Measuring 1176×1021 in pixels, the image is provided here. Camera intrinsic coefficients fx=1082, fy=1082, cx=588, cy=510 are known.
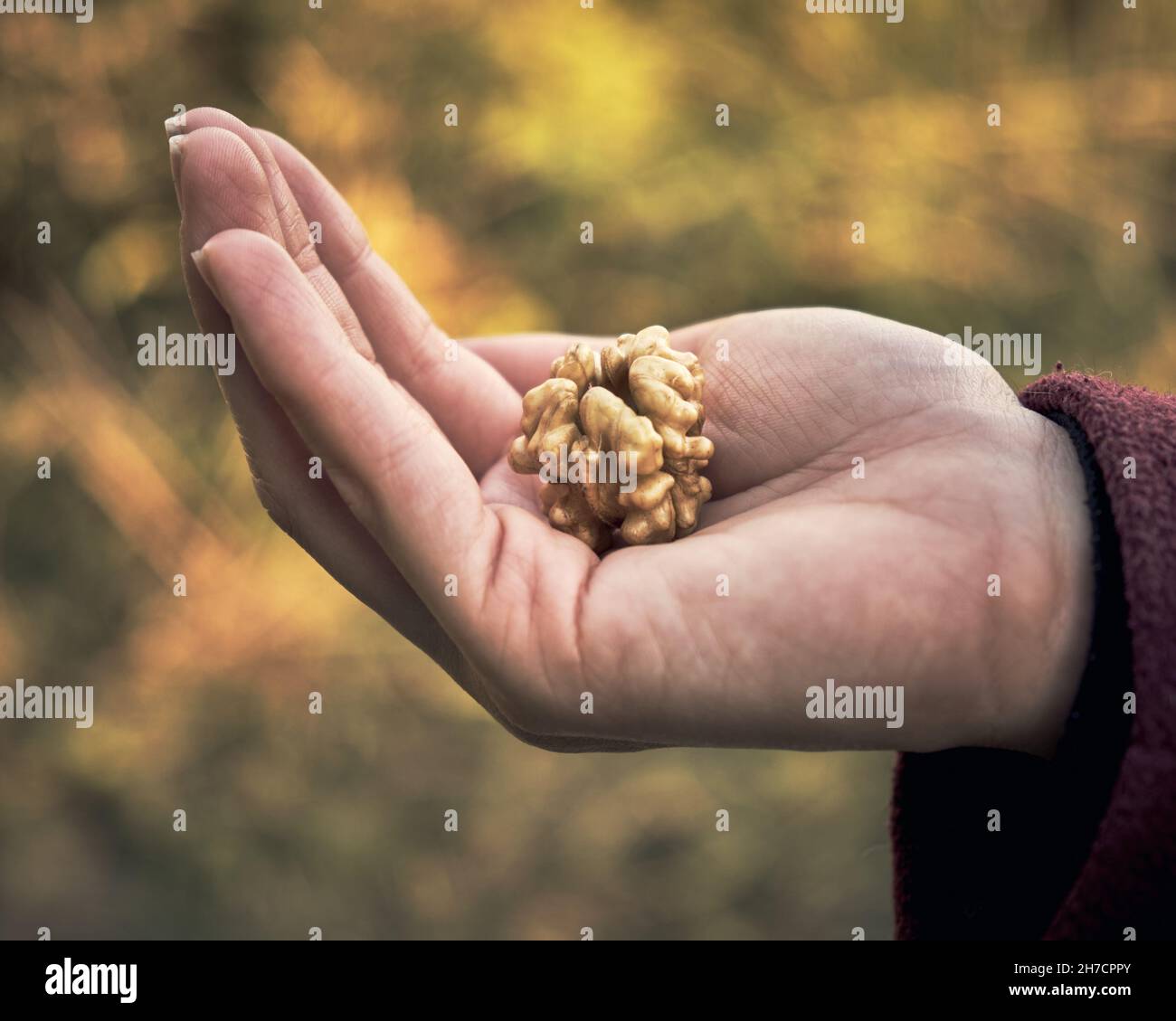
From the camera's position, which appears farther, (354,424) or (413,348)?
(413,348)

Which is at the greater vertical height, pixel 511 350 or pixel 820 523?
pixel 511 350

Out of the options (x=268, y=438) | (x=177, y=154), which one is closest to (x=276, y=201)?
(x=177, y=154)

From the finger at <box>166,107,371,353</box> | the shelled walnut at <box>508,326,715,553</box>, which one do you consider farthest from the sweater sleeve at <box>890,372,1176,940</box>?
the finger at <box>166,107,371,353</box>

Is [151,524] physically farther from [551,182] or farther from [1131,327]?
[1131,327]

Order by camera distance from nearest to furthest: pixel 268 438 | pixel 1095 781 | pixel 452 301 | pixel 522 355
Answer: pixel 1095 781 → pixel 268 438 → pixel 522 355 → pixel 452 301

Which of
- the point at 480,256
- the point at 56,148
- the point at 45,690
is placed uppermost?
the point at 56,148

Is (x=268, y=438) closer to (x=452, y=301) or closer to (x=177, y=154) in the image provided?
(x=177, y=154)

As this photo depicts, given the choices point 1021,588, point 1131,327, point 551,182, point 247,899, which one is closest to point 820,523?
point 1021,588

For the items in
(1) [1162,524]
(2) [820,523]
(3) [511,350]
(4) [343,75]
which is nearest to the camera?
(1) [1162,524]
